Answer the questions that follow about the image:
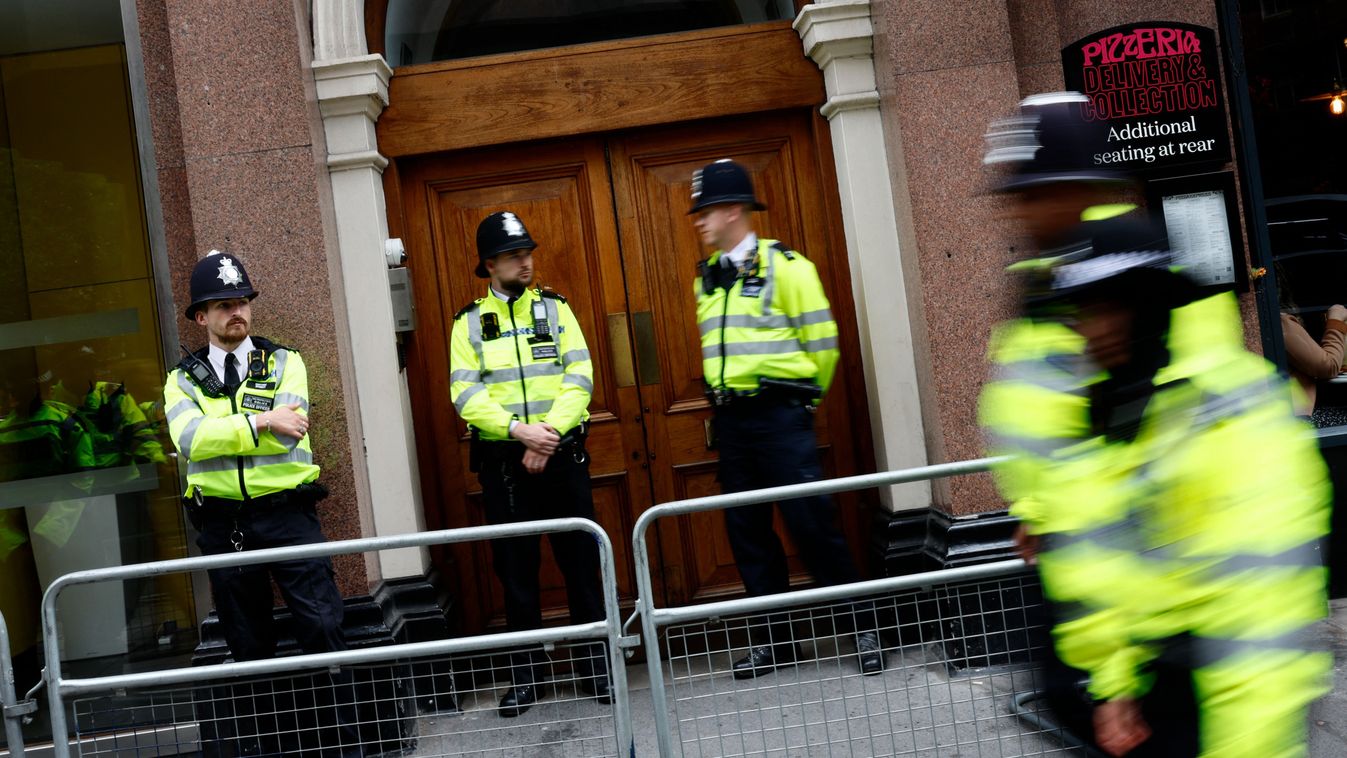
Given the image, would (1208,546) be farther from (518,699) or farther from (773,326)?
(773,326)

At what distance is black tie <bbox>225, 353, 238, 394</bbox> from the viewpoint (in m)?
4.98

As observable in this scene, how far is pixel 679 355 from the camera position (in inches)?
245

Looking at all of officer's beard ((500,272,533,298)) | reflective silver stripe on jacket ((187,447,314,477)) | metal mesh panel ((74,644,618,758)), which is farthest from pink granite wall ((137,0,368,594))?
metal mesh panel ((74,644,618,758))

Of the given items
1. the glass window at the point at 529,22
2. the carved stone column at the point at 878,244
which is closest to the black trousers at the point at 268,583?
the glass window at the point at 529,22

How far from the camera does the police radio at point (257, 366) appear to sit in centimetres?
500

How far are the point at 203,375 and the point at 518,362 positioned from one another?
52.3 inches

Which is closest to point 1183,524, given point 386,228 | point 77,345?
point 386,228

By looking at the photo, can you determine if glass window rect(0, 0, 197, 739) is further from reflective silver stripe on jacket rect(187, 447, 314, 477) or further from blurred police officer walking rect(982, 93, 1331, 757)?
blurred police officer walking rect(982, 93, 1331, 757)

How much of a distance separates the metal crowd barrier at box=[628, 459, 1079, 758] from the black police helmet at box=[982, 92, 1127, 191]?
5.20ft

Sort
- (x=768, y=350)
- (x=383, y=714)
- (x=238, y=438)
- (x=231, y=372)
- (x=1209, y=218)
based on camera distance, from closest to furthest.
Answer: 1. (x=383, y=714)
2. (x=238, y=438)
3. (x=231, y=372)
4. (x=768, y=350)
5. (x=1209, y=218)

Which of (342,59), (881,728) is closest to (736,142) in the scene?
(342,59)

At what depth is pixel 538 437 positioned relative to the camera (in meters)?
5.26

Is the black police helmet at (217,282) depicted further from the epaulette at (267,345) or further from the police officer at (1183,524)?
the police officer at (1183,524)

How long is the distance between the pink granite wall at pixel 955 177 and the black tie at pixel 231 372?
307cm
